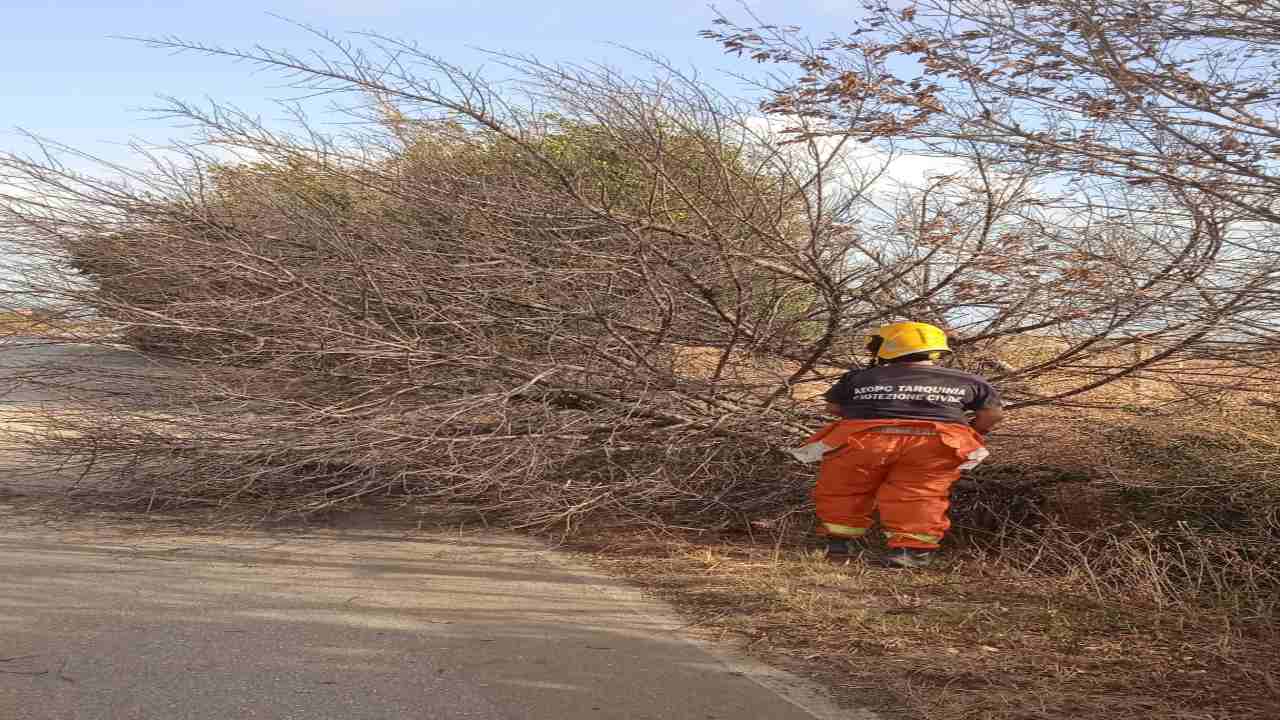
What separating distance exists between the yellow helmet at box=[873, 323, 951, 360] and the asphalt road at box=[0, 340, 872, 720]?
1.91 meters

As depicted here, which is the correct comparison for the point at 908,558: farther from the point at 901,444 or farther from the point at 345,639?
the point at 345,639

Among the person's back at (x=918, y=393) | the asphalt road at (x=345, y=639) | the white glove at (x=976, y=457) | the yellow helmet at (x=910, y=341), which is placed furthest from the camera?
the yellow helmet at (x=910, y=341)

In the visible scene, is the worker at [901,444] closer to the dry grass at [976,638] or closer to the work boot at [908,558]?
the work boot at [908,558]

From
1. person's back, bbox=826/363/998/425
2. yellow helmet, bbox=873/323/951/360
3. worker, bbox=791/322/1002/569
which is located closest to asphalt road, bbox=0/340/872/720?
worker, bbox=791/322/1002/569

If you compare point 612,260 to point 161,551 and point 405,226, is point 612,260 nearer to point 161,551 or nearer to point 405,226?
point 405,226

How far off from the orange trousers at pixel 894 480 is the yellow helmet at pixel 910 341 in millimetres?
433

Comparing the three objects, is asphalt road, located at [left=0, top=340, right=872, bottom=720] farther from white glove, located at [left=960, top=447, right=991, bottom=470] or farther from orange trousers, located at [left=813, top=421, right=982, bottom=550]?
white glove, located at [left=960, top=447, right=991, bottom=470]

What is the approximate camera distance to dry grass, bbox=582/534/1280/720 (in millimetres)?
4062

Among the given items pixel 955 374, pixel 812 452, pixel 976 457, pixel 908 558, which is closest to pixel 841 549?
pixel 908 558

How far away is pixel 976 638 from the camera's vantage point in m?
4.85

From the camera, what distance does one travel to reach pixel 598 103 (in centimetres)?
691

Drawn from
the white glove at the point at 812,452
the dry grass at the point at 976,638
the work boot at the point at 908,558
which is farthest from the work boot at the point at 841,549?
the white glove at the point at 812,452

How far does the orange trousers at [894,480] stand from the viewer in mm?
6160

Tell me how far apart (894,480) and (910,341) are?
74cm
